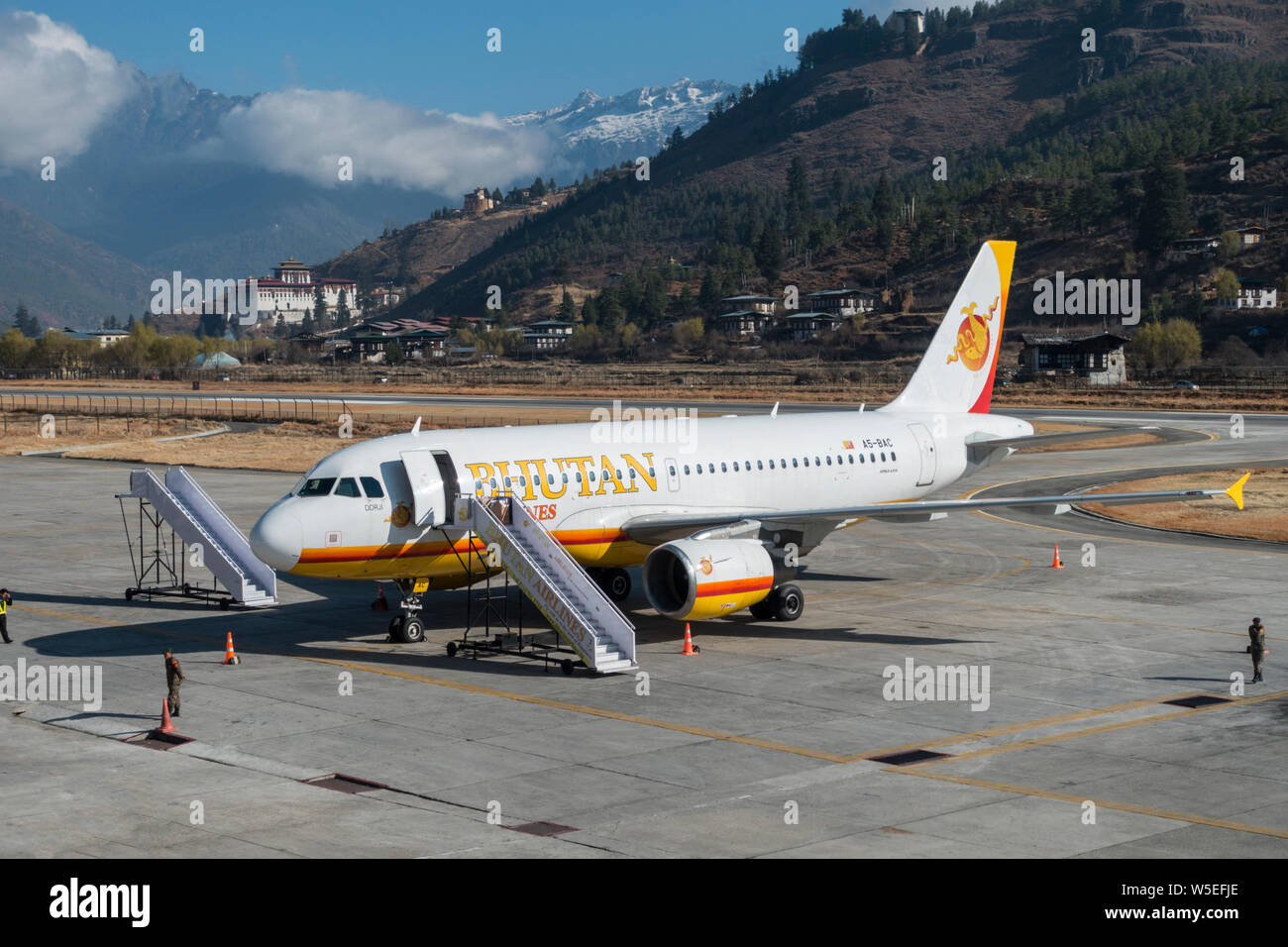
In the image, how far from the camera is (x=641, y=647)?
35.2 meters

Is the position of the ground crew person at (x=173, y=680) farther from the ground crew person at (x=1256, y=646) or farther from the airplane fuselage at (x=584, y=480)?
the ground crew person at (x=1256, y=646)

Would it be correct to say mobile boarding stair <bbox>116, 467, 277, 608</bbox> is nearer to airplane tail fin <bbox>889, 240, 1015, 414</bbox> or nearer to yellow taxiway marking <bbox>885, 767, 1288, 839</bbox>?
airplane tail fin <bbox>889, 240, 1015, 414</bbox>

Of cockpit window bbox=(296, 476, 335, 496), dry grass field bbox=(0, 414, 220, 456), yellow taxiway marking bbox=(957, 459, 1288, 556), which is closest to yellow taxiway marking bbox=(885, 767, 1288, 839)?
cockpit window bbox=(296, 476, 335, 496)

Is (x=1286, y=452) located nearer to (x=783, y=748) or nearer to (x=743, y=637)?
(x=743, y=637)

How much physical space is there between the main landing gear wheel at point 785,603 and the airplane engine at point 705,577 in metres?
2.48

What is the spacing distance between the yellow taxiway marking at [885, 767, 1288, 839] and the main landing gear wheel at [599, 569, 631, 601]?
17755 mm

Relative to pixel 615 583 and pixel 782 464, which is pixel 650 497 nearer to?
pixel 615 583

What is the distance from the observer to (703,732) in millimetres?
26797

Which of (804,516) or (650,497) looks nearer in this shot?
(804,516)

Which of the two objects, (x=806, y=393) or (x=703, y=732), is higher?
(x=806, y=393)

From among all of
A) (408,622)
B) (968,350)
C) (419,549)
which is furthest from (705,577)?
(968,350)

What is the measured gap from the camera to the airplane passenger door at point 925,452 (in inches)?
1763

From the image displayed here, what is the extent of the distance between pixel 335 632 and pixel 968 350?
24.2 meters
